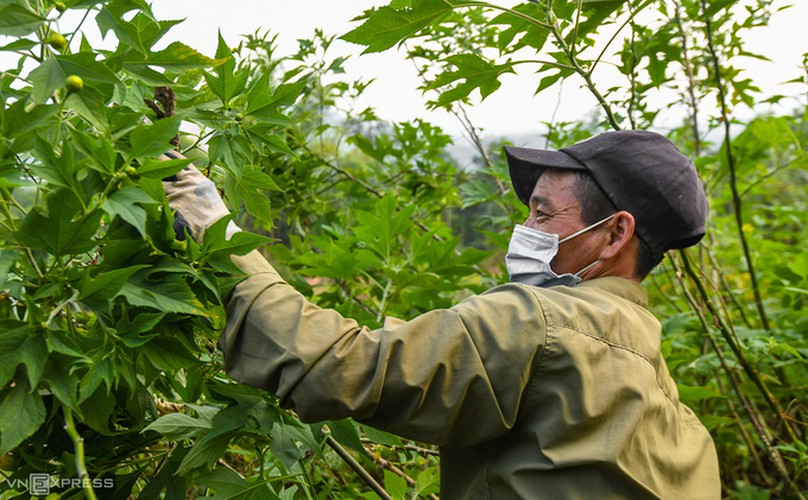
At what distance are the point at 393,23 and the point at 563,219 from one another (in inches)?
25.8

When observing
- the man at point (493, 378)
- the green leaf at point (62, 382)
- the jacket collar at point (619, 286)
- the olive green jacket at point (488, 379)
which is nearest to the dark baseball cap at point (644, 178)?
the jacket collar at point (619, 286)

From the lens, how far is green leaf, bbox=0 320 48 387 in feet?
3.66

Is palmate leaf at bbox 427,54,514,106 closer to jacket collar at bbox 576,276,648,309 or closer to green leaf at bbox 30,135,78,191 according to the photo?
jacket collar at bbox 576,276,648,309

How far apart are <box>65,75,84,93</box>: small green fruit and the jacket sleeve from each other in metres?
0.50

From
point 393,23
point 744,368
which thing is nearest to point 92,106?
point 393,23

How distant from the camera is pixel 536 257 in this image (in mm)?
2027

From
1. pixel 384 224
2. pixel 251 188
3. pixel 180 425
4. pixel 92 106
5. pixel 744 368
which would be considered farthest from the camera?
pixel 744 368

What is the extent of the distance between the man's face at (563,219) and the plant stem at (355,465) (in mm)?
717

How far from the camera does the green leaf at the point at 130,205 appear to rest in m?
1.12

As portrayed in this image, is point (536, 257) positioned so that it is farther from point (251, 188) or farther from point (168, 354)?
point (168, 354)

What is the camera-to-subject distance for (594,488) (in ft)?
5.16

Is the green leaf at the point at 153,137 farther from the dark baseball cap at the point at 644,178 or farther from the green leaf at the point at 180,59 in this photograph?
the dark baseball cap at the point at 644,178

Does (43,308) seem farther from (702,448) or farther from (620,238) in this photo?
(702,448)

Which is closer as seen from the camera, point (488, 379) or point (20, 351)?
point (20, 351)
